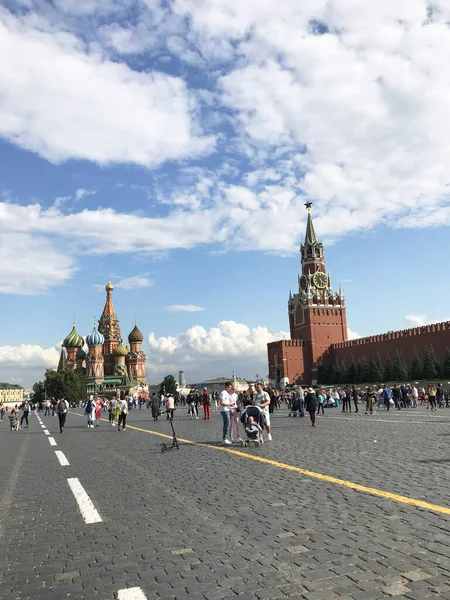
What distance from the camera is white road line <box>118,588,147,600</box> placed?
3.56 metres

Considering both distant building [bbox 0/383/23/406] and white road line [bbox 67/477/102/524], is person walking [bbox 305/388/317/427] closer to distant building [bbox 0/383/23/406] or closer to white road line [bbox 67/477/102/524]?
white road line [bbox 67/477/102/524]

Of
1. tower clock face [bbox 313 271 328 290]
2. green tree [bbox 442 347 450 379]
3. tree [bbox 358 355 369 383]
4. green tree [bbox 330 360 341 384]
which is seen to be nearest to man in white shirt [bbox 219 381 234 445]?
green tree [bbox 442 347 450 379]

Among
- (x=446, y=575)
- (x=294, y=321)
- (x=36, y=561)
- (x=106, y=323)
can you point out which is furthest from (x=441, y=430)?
(x=106, y=323)

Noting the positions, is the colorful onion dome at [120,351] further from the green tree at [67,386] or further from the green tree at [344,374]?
the green tree at [344,374]

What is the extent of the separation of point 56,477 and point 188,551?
523 cm

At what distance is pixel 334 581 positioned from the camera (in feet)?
12.0

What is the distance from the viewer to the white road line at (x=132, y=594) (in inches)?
140

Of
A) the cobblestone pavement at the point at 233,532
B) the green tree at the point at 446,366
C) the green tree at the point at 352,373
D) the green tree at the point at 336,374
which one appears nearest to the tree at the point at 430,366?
the green tree at the point at 446,366

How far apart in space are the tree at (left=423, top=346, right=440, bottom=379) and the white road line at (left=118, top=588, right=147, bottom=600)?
63.4 m

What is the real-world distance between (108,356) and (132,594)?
10187 cm

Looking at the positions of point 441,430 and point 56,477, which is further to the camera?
point 441,430

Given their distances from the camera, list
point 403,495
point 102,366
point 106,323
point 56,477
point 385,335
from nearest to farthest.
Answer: point 403,495 → point 56,477 → point 385,335 → point 102,366 → point 106,323

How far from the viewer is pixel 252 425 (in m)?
11.9

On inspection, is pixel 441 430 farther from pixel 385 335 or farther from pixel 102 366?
pixel 102 366
